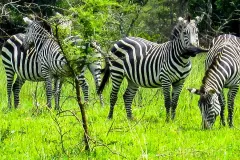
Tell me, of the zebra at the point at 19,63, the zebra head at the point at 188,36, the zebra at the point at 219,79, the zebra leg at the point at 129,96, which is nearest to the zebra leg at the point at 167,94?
the zebra head at the point at 188,36

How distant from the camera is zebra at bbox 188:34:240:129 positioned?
28.5ft

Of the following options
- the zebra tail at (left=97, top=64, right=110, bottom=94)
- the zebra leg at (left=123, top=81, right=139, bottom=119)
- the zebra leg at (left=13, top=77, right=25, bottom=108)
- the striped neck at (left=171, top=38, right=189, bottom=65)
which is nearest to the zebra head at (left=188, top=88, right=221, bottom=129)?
the striped neck at (left=171, top=38, right=189, bottom=65)

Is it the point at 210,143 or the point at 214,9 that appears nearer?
the point at 210,143

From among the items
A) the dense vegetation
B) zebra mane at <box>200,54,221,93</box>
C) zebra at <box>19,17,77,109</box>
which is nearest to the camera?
the dense vegetation

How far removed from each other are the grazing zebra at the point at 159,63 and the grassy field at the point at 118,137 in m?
0.59

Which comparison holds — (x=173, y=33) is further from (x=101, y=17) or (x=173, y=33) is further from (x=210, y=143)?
(x=101, y=17)

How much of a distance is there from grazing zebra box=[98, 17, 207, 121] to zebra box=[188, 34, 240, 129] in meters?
0.55

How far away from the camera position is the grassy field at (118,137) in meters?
6.76

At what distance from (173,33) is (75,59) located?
14.2 feet

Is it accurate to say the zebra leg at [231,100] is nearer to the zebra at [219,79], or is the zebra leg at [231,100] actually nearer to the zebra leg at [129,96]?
the zebra at [219,79]

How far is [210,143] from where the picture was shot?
762 centimetres

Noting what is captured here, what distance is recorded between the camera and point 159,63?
10.3 m

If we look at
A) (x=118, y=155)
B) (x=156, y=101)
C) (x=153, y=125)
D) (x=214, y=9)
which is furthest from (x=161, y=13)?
(x=118, y=155)

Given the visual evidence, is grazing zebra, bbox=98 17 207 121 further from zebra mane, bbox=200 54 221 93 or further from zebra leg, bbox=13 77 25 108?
zebra leg, bbox=13 77 25 108
